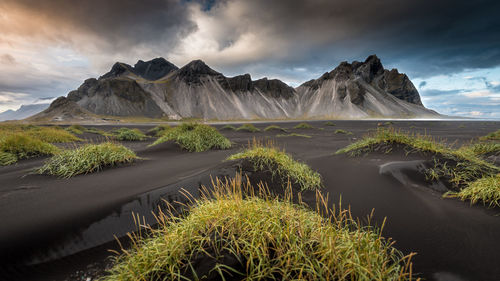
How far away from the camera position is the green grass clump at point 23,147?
6.98 meters

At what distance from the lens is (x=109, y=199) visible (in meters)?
3.67

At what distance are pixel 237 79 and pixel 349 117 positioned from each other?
63050mm

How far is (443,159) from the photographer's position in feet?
17.3

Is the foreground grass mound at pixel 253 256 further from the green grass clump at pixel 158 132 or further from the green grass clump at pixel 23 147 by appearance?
the green grass clump at pixel 158 132

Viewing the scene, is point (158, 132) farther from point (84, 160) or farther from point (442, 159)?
point (442, 159)

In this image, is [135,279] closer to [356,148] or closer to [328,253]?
[328,253]

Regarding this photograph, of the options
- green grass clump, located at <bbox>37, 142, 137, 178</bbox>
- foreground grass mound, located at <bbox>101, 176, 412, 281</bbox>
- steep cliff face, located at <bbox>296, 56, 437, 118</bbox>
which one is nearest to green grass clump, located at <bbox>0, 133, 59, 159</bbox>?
green grass clump, located at <bbox>37, 142, 137, 178</bbox>

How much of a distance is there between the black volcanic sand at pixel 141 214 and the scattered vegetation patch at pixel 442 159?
577mm

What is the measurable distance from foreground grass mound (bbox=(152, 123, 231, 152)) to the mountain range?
83.5m

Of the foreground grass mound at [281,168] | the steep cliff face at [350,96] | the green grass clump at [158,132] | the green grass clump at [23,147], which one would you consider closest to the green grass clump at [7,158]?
the green grass clump at [23,147]

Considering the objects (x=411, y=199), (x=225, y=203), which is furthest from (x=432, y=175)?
(x=225, y=203)

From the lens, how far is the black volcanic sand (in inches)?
94.1

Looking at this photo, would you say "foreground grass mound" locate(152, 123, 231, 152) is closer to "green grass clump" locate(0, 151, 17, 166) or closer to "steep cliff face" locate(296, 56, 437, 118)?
"green grass clump" locate(0, 151, 17, 166)

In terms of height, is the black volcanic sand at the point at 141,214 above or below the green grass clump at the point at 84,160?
below
